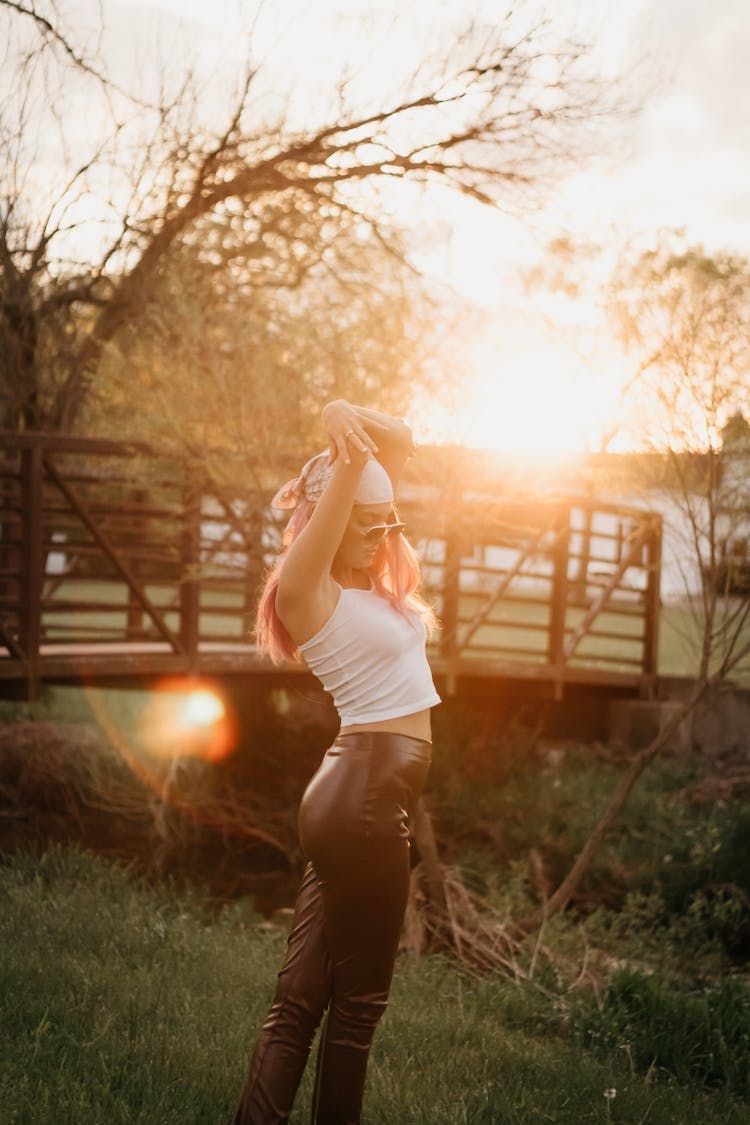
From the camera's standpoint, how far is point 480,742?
13180 mm

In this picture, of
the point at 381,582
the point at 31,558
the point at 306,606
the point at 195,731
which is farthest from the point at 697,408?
the point at 195,731

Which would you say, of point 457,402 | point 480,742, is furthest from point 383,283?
point 480,742

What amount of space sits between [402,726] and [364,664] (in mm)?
173

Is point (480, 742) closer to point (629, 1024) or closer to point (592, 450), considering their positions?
point (592, 450)

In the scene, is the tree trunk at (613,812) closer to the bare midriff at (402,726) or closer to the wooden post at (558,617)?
the wooden post at (558,617)

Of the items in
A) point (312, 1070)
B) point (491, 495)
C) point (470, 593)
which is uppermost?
point (491, 495)

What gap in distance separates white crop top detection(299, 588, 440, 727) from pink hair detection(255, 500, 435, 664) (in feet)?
0.36

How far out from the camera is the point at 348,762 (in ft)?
9.80

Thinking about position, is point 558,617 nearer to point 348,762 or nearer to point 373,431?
point 373,431

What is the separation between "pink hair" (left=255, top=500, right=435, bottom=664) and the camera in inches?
125

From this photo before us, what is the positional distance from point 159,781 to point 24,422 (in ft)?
12.2

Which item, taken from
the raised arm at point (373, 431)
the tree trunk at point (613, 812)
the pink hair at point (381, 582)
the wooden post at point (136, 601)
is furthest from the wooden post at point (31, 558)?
the pink hair at point (381, 582)

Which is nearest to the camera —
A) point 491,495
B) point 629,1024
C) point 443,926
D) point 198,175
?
point 629,1024

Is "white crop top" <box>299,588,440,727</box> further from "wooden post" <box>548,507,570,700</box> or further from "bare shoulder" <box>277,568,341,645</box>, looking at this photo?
"wooden post" <box>548,507,570,700</box>
